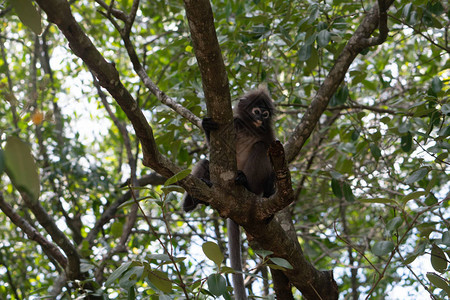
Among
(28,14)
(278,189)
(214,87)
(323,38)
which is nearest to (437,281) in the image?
(278,189)

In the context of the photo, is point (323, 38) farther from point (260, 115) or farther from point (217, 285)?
point (217, 285)

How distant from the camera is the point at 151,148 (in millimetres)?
2611

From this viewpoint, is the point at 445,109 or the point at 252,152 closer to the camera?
the point at 445,109

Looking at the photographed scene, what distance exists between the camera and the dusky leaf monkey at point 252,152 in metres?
4.10

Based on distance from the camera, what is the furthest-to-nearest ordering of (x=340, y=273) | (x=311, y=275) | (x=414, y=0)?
(x=340, y=273)
(x=414, y=0)
(x=311, y=275)

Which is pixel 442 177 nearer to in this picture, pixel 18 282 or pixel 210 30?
pixel 210 30

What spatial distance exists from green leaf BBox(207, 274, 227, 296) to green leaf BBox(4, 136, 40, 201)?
169 centimetres

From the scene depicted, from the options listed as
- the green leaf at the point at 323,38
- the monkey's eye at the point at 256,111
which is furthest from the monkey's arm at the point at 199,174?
the green leaf at the point at 323,38

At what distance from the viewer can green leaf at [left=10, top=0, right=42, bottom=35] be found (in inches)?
35.6

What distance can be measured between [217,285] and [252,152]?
208cm

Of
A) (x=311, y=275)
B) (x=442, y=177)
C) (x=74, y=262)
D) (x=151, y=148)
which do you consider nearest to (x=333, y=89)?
(x=311, y=275)

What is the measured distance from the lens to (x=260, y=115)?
4.68 metres

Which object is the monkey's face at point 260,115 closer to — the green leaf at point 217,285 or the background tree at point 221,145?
the background tree at point 221,145

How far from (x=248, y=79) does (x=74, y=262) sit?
8.16 feet
